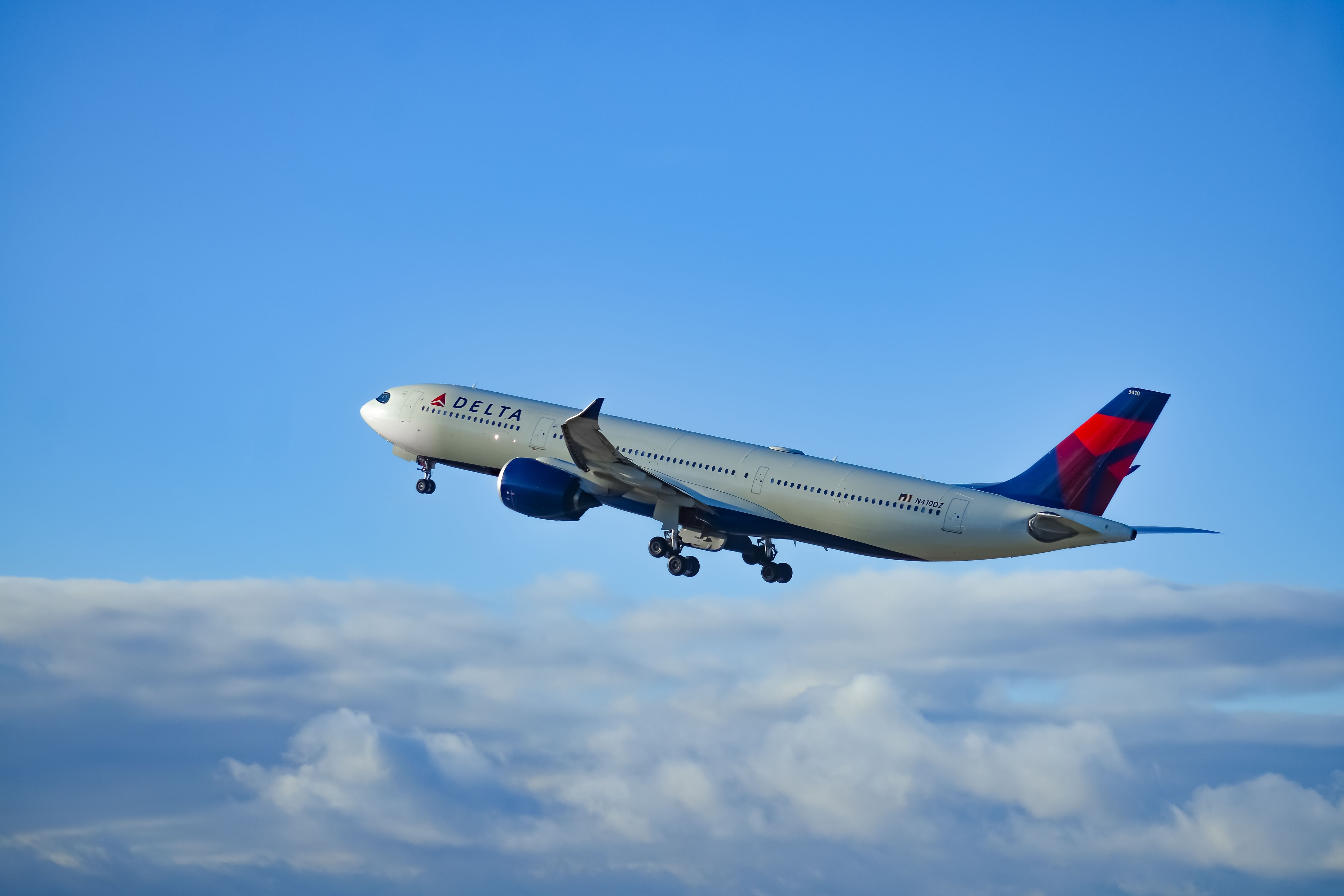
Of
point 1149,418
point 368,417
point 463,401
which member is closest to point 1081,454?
point 1149,418

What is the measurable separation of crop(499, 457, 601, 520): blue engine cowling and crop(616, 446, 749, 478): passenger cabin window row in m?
2.55

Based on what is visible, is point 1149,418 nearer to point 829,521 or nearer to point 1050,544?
point 1050,544

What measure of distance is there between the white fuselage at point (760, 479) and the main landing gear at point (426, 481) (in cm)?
33

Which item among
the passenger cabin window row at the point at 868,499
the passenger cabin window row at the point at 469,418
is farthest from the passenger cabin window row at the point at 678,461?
the passenger cabin window row at the point at 469,418

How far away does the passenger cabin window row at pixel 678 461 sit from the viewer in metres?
55.4

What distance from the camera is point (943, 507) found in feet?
168

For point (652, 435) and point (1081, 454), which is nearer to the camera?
point (1081, 454)

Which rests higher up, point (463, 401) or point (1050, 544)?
point (463, 401)

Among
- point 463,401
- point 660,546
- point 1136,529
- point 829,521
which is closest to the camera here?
point 1136,529

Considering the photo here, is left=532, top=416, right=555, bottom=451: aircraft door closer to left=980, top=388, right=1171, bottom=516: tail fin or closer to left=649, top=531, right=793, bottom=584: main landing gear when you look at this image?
left=649, top=531, right=793, bottom=584: main landing gear

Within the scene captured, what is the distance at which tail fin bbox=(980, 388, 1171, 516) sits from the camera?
50969mm

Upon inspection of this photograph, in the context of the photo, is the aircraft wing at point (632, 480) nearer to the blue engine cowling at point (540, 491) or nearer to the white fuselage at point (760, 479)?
the white fuselage at point (760, 479)

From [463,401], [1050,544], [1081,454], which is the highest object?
[463,401]

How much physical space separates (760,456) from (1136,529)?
Answer: 14997mm
